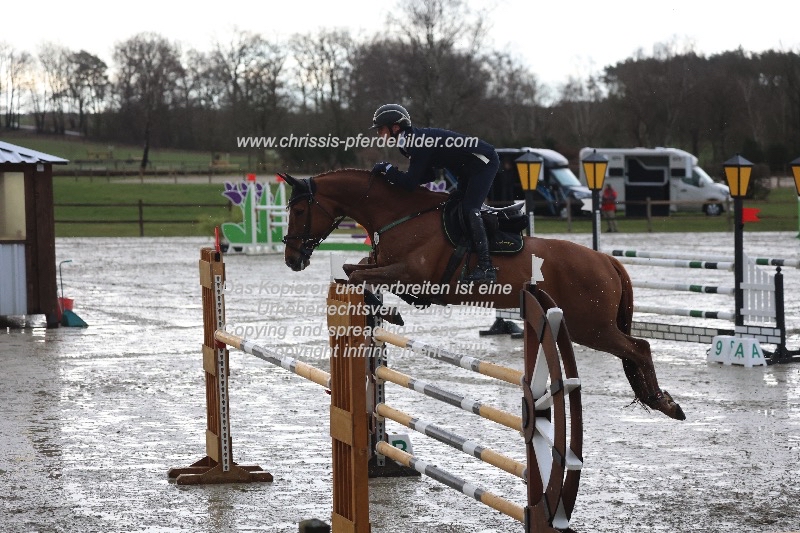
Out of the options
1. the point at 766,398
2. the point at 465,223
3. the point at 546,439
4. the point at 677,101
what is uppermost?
the point at 677,101

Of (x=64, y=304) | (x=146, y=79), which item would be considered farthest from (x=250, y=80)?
(x=64, y=304)

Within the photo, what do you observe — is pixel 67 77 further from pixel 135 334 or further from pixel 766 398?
pixel 766 398

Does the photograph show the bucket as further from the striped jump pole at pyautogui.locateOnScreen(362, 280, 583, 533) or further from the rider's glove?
the striped jump pole at pyautogui.locateOnScreen(362, 280, 583, 533)

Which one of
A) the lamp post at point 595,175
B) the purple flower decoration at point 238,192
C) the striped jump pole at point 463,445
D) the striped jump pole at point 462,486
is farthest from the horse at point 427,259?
the purple flower decoration at point 238,192

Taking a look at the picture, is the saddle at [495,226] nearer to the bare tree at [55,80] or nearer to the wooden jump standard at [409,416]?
the wooden jump standard at [409,416]

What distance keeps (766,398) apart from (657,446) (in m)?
2.09

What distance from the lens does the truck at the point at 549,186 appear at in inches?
1484

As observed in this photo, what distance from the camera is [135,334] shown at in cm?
1354

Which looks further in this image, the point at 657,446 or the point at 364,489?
the point at 657,446

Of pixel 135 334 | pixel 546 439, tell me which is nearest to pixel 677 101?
pixel 135 334

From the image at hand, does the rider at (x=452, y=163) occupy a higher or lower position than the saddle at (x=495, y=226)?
higher

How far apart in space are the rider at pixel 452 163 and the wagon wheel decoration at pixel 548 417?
145 inches

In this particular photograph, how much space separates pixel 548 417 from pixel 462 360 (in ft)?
2.50

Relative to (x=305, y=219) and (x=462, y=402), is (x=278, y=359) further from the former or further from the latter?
(x=305, y=219)
